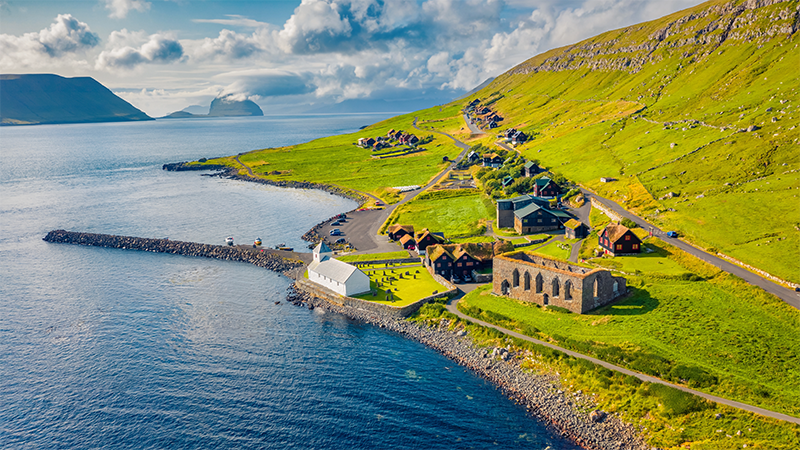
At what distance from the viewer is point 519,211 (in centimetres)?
11188

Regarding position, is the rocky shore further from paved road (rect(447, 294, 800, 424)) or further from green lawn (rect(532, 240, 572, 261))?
green lawn (rect(532, 240, 572, 261))

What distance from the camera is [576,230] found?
101 m

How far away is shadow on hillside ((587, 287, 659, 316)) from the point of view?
220ft

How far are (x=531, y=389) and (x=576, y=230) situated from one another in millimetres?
53323

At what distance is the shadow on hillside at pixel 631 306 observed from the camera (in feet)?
220

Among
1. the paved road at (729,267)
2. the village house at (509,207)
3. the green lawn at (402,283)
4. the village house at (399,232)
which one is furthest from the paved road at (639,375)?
the village house at (509,207)

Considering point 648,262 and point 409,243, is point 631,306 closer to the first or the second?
point 648,262

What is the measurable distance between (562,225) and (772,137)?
201 ft

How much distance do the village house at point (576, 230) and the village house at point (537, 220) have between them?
19.7ft

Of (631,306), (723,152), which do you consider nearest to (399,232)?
(631,306)

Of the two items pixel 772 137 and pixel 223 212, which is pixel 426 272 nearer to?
pixel 223 212

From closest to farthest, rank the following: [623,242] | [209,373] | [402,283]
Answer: [209,373] → [623,242] → [402,283]

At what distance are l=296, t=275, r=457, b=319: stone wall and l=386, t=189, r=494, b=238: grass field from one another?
33513 millimetres

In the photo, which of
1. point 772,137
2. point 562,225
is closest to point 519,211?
point 562,225
